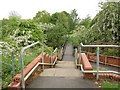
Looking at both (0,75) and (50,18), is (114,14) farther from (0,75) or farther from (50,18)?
(50,18)

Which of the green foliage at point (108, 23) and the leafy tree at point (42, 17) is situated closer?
the green foliage at point (108, 23)

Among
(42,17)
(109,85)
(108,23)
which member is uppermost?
Answer: (42,17)

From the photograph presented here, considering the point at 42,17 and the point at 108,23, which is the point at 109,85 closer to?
the point at 108,23

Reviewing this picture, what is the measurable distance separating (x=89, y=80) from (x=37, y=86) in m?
1.39

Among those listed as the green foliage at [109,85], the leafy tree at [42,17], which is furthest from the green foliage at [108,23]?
the leafy tree at [42,17]

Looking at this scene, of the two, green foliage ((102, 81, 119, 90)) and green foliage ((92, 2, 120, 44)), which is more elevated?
green foliage ((92, 2, 120, 44))

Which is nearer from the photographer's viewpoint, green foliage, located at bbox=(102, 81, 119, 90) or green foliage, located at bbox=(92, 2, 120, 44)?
green foliage, located at bbox=(102, 81, 119, 90)

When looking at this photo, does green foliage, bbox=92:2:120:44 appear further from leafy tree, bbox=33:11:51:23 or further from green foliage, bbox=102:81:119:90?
leafy tree, bbox=33:11:51:23

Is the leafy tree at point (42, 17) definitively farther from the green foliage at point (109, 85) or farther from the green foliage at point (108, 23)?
the green foliage at point (109, 85)

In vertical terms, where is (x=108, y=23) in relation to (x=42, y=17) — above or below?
below

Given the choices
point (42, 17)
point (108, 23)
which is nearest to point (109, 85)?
point (108, 23)

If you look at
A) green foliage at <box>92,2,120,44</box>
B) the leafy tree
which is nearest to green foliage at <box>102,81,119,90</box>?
green foliage at <box>92,2,120,44</box>

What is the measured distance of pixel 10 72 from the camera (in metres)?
5.43

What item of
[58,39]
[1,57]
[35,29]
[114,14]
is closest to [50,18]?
[58,39]
